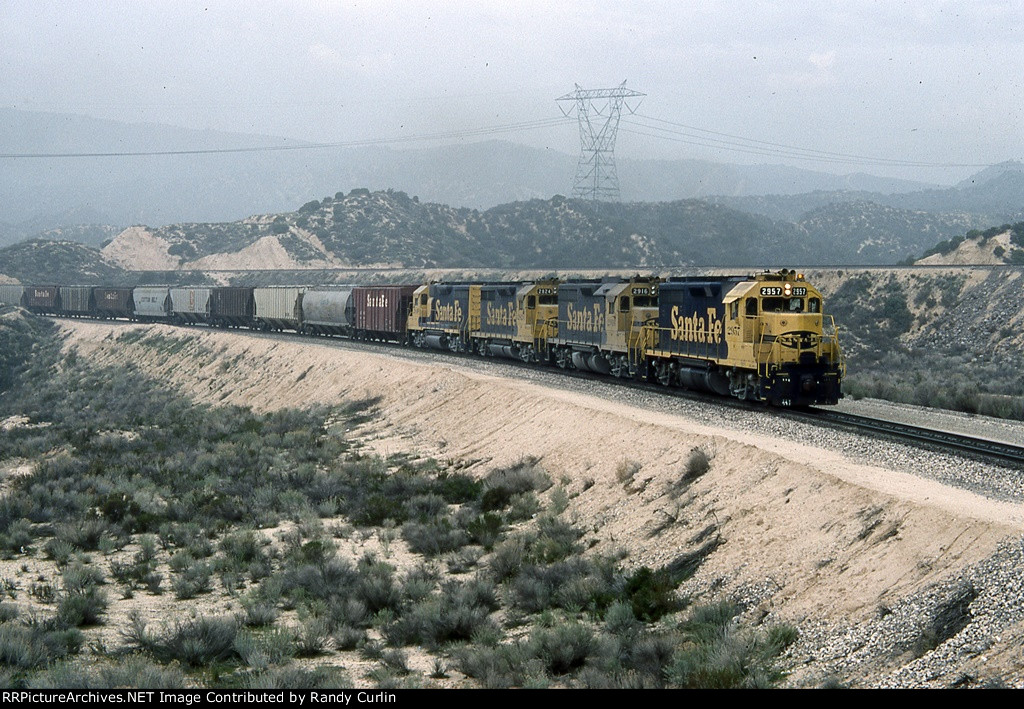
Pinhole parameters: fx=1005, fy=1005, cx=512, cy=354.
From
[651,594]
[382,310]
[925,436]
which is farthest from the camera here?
[382,310]

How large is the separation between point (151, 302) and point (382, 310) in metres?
34.7

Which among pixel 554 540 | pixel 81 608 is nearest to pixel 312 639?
pixel 81 608

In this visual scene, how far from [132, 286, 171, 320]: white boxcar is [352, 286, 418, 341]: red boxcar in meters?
27.6

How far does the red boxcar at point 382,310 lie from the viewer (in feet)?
174

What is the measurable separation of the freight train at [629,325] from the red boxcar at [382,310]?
7 centimetres

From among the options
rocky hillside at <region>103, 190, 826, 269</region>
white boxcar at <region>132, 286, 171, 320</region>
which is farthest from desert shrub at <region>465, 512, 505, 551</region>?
rocky hillside at <region>103, 190, 826, 269</region>

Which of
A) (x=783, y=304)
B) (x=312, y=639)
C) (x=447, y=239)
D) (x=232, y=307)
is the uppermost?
(x=447, y=239)

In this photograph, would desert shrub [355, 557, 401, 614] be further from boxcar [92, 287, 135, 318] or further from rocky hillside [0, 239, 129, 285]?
rocky hillside [0, 239, 129, 285]

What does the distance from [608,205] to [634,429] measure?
169m

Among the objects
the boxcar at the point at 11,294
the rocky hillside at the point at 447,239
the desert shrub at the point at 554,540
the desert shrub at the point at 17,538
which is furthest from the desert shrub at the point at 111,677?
the rocky hillside at the point at 447,239

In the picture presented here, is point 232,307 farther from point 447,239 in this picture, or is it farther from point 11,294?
point 447,239

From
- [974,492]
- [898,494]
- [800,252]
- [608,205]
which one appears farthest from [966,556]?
[608,205]

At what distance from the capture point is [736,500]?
16750mm

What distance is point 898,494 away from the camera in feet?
47.3
